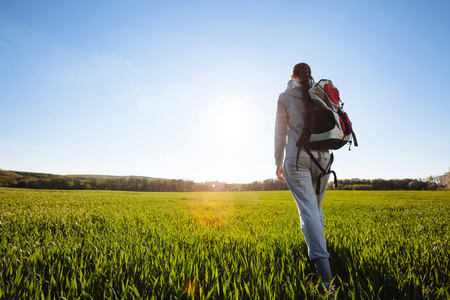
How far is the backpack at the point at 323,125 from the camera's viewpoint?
2543 millimetres

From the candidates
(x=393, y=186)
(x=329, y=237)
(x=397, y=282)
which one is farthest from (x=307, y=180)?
(x=393, y=186)

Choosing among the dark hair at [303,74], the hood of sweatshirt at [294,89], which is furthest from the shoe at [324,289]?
the dark hair at [303,74]

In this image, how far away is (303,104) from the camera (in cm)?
279

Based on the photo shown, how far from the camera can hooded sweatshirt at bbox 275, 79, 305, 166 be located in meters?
2.75

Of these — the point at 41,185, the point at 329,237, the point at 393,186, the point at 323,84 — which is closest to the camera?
the point at 323,84

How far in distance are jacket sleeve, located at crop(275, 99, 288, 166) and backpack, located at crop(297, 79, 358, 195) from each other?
29 centimetres

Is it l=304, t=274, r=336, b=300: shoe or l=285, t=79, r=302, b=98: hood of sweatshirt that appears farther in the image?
l=285, t=79, r=302, b=98: hood of sweatshirt

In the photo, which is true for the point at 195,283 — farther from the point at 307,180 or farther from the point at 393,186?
the point at 393,186

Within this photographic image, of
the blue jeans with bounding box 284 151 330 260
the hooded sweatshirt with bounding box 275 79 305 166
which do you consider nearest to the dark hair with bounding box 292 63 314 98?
the hooded sweatshirt with bounding box 275 79 305 166

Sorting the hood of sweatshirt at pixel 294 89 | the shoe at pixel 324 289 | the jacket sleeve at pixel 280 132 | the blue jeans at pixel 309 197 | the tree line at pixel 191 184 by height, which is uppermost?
the hood of sweatshirt at pixel 294 89

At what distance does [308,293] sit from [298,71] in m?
2.79

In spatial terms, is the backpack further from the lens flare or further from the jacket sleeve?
the lens flare

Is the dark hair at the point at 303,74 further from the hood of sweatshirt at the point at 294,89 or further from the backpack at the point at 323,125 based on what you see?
the backpack at the point at 323,125

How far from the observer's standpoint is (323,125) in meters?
2.55
